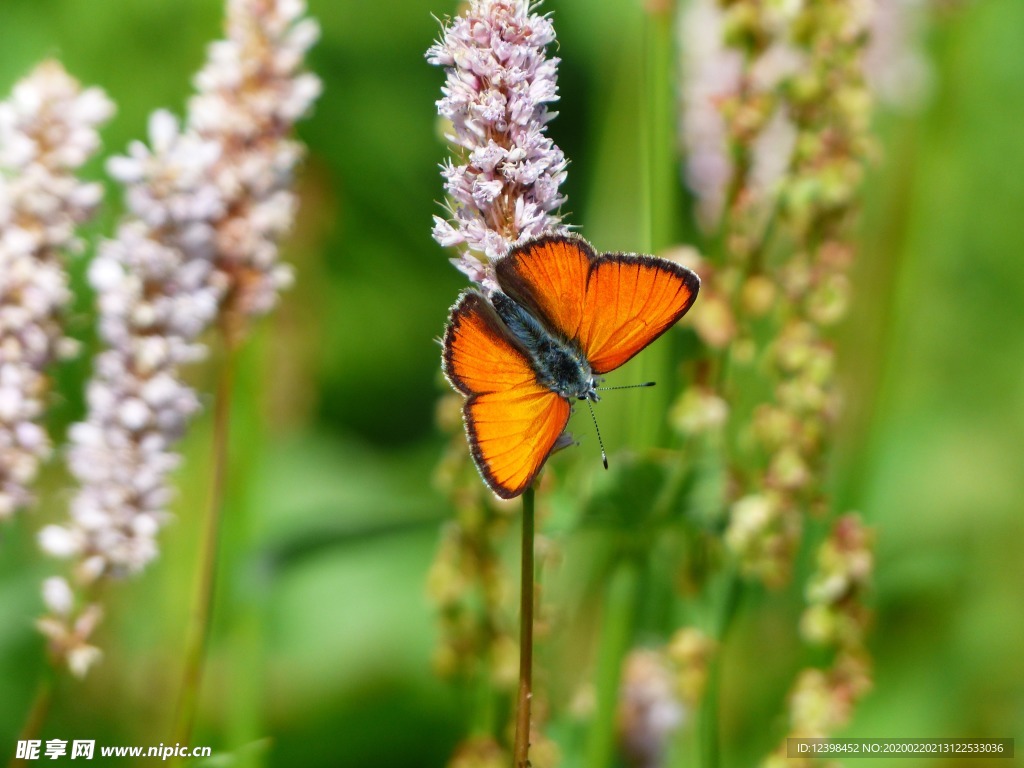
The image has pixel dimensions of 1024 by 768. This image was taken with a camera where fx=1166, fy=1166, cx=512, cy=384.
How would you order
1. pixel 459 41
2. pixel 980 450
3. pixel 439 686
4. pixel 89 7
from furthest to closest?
pixel 980 450 → pixel 89 7 → pixel 439 686 → pixel 459 41

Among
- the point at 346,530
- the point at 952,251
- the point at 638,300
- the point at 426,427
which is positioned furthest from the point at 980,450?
the point at 638,300

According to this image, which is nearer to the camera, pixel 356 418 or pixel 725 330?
pixel 725 330

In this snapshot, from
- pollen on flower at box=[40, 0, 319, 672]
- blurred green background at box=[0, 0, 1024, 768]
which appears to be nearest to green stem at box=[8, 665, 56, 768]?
pollen on flower at box=[40, 0, 319, 672]

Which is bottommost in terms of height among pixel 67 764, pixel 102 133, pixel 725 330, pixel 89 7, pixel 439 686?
pixel 67 764

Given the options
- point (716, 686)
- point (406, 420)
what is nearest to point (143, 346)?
point (716, 686)

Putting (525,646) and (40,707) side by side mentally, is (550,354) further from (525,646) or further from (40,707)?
(40,707)

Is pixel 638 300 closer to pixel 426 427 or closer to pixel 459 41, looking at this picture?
pixel 459 41

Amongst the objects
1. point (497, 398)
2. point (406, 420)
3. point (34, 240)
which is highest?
point (406, 420)
